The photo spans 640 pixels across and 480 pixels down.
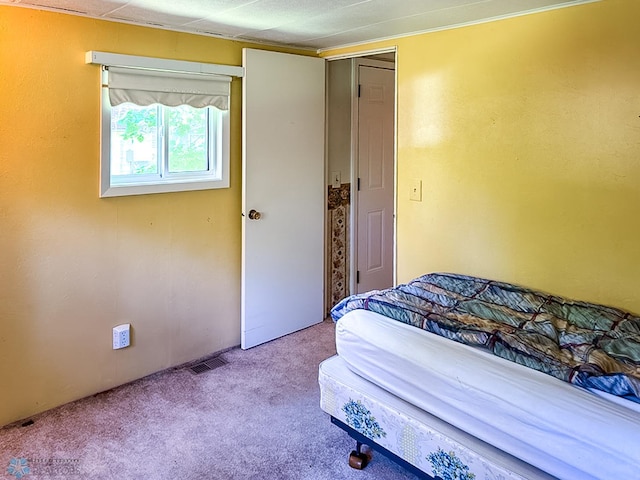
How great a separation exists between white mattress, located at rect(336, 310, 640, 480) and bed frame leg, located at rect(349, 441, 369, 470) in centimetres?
37

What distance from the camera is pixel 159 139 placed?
299 centimetres

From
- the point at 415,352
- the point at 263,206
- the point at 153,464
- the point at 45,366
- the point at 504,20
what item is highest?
the point at 504,20

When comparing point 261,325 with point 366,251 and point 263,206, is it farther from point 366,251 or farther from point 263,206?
point 366,251

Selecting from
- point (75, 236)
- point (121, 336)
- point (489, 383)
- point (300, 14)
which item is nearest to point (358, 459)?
point (489, 383)

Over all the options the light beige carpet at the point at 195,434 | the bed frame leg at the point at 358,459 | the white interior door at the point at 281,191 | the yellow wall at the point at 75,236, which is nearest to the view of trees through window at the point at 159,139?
the yellow wall at the point at 75,236

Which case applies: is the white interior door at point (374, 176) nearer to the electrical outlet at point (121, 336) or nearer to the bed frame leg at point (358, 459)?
the electrical outlet at point (121, 336)

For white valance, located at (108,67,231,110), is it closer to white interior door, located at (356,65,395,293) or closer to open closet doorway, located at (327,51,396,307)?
open closet doorway, located at (327,51,396,307)

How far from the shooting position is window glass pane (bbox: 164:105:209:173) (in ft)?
10.0

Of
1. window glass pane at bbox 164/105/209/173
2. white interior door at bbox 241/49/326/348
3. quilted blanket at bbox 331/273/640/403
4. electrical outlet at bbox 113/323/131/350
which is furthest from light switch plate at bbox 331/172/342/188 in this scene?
electrical outlet at bbox 113/323/131/350

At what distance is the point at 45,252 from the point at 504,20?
2.64m

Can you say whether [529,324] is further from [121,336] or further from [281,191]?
[121,336]

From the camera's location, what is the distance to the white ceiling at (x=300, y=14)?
7.82 ft

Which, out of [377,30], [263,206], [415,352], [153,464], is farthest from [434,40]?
[153,464]

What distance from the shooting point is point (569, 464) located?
1.56m
